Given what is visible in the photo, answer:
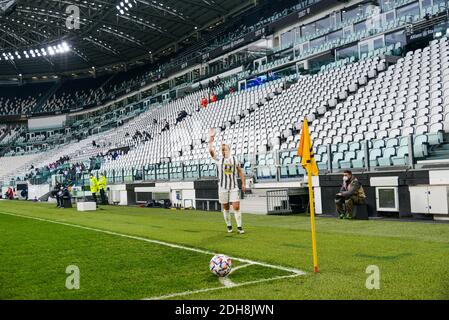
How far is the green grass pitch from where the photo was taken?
17.9 ft

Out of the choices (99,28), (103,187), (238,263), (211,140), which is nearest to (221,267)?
Answer: (238,263)

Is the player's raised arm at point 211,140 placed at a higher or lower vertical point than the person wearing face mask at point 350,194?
higher

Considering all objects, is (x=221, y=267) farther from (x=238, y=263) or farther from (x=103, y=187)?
(x=103, y=187)

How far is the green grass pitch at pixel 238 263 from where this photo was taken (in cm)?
547

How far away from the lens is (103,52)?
2835 inches

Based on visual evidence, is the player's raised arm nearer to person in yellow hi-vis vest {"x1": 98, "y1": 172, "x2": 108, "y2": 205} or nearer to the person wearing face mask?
the person wearing face mask

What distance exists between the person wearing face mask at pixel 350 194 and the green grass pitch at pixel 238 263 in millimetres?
1328

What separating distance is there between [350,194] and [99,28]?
5456 cm

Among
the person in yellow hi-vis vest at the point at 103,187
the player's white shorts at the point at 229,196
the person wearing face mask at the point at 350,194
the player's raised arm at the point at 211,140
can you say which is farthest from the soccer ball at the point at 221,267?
the person in yellow hi-vis vest at the point at 103,187

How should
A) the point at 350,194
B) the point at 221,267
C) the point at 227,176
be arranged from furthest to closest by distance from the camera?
1. the point at 350,194
2. the point at 227,176
3. the point at 221,267

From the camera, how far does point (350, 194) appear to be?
13.5 m

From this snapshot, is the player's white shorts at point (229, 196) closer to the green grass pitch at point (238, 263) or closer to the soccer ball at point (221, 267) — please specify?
the green grass pitch at point (238, 263)

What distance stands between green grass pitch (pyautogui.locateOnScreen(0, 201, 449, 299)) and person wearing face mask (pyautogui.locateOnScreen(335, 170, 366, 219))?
1.33 meters
